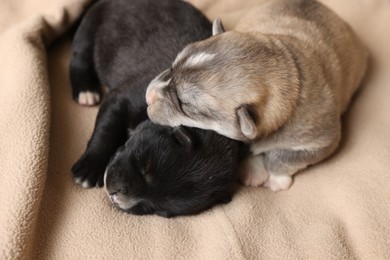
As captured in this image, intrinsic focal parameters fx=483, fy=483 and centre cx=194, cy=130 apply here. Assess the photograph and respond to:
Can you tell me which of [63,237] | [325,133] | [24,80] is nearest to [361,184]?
[325,133]

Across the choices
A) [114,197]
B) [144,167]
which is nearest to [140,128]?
[144,167]

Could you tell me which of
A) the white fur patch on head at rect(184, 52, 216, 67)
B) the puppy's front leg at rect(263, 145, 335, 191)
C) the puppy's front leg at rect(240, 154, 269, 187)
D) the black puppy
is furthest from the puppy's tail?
the puppy's front leg at rect(263, 145, 335, 191)

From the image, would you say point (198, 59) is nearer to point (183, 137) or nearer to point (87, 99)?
point (183, 137)

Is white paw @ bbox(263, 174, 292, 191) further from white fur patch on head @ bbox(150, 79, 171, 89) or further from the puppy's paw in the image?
the puppy's paw

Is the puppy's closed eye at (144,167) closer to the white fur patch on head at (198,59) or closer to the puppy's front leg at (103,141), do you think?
the puppy's front leg at (103,141)

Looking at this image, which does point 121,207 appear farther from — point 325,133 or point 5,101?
point 325,133

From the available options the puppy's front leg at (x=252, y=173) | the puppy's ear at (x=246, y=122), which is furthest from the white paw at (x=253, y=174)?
the puppy's ear at (x=246, y=122)

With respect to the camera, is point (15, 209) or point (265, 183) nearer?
point (15, 209)
